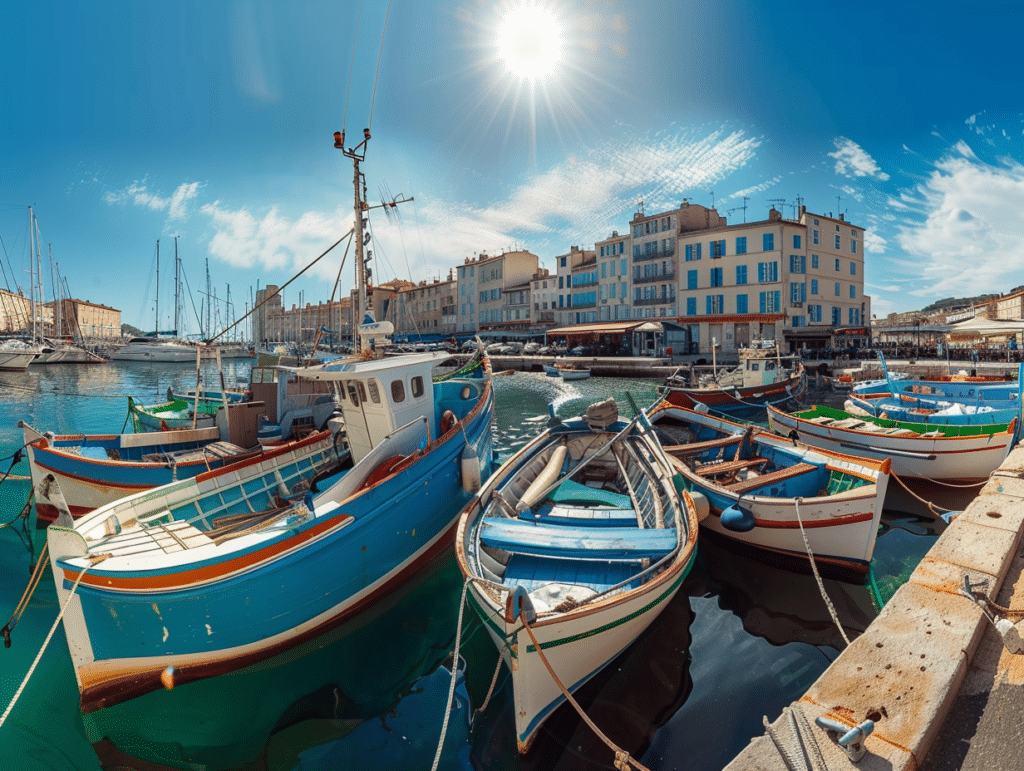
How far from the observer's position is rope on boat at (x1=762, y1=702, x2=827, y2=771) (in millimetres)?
2775

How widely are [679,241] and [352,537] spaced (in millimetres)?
46015

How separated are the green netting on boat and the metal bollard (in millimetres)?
6954

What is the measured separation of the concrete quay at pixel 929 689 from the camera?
2.87 metres

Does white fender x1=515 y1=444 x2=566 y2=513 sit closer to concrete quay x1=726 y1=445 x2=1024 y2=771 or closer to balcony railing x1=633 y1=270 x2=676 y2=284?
concrete quay x1=726 y1=445 x2=1024 y2=771

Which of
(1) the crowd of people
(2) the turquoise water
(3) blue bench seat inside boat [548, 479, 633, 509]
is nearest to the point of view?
(2) the turquoise water

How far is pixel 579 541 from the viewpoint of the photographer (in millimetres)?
6602

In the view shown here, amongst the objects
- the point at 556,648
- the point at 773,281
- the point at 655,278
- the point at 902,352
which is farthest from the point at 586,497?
the point at 655,278

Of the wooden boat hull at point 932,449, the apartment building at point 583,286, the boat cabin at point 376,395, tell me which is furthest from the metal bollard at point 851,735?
the apartment building at point 583,286

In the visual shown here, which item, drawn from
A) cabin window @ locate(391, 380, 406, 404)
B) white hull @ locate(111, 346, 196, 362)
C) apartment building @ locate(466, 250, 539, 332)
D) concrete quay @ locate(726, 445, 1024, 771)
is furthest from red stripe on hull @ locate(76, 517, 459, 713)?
white hull @ locate(111, 346, 196, 362)

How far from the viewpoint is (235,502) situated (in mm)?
8703

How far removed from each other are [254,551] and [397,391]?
4176mm

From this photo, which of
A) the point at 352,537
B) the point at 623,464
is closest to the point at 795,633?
the point at 623,464

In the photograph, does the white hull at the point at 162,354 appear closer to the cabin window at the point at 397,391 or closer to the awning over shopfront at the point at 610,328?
the awning over shopfront at the point at 610,328

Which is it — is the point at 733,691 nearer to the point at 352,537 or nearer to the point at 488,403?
the point at 352,537
